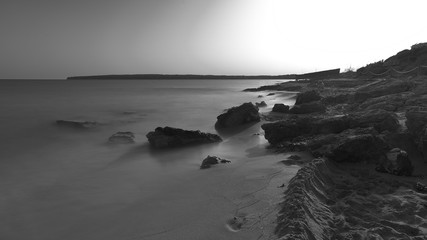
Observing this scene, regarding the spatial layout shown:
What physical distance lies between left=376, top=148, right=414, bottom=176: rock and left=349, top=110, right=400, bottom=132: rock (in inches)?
72.8

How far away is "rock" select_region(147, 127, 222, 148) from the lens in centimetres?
964

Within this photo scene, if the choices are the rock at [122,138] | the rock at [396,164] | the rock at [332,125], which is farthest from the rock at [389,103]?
the rock at [122,138]

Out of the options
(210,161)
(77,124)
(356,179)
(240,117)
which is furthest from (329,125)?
(77,124)

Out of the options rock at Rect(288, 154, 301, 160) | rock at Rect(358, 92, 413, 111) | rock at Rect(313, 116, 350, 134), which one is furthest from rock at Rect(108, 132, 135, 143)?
rock at Rect(358, 92, 413, 111)

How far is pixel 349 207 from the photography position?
4.23m

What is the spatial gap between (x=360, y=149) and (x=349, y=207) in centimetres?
218

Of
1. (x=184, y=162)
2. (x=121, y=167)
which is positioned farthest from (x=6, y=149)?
(x=184, y=162)

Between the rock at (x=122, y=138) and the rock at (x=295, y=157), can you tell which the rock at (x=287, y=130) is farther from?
the rock at (x=122, y=138)

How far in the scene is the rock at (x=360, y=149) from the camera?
235 inches

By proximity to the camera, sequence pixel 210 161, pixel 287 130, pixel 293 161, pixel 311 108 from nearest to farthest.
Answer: pixel 293 161
pixel 210 161
pixel 287 130
pixel 311 108

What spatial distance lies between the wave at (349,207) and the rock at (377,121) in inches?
94.4

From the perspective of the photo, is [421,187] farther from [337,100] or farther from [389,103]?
[337,100]

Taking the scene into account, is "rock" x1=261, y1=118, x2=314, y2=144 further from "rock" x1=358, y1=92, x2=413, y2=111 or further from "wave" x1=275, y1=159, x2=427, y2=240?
"rock" x1=358, y1=92, x2=413, y2=111

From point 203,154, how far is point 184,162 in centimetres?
93
